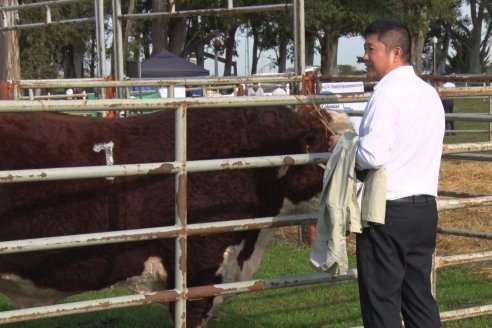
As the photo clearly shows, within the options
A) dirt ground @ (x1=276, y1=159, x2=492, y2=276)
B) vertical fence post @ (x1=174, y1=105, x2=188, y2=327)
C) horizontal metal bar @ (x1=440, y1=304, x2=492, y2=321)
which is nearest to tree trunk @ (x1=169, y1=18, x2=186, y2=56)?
dirt ground @ (x1=276, y1=159, x2=492, y2=276)

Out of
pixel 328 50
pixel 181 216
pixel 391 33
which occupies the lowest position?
pixel 181 216

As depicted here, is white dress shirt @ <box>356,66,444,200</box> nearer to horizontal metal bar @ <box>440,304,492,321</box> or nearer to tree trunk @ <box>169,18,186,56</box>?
horizontal metal bar @ <box>440,304,492,321</box>

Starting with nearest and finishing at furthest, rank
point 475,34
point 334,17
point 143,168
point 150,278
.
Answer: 1. point 143,168
2. point 150,278
3. point 334,17
4. point 475,34

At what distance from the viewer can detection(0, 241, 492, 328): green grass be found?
6.30 metres

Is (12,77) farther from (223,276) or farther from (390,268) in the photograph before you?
(390,268)

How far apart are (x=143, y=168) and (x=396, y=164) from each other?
1.20m

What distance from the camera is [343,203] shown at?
396 centimetres

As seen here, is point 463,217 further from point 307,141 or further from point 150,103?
point 150,103

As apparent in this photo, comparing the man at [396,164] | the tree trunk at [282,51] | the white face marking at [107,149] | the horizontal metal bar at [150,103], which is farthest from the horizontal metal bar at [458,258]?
the tree trunk at [282,51]

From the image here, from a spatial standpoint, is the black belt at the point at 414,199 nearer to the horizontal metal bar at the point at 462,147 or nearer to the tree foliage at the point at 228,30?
the horizontal metal bar at the point at 462,147

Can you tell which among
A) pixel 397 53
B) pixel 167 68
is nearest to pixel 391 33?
pixel 397 53

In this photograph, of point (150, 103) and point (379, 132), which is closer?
point (379, 132)

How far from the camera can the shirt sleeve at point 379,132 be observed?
380 centimetres

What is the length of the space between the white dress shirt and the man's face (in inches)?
1.5
